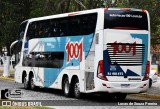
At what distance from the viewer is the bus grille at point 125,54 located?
18.7 metres

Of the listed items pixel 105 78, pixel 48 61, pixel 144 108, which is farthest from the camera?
pixel 48 61

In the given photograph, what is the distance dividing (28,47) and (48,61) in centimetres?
299

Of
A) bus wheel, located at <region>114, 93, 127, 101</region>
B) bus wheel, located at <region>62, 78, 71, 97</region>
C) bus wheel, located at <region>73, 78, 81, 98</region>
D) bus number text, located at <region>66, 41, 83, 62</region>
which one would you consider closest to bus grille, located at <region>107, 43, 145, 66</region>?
bus number text, located at <region>66, 41, 83, 62</region>

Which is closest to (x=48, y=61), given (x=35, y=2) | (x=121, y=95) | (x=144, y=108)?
(x=121, y=95)

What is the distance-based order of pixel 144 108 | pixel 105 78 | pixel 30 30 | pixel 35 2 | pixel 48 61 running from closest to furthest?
pixel 144 108, pixel 105 78, pixel 48 61, pixel 30 30, pixel 35 2

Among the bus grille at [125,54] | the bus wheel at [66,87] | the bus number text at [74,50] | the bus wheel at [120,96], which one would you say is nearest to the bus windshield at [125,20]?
the bus grille at [125,54]

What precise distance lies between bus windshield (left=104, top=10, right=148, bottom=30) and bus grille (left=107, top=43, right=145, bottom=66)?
701mm

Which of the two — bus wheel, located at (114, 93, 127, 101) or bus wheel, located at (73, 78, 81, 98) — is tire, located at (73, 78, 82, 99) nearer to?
bus wheel, located at (73, 78, 81, 98)

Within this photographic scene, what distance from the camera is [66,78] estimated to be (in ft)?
70.3

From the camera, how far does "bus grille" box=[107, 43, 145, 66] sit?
18.7 m

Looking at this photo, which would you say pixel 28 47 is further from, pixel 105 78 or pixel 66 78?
pixel 105 78

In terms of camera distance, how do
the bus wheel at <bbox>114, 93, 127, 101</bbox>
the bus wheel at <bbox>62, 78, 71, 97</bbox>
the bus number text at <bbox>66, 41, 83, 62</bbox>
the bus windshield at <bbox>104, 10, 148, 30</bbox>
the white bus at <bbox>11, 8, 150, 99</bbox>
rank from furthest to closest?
the bus wheel at <bbox>62, 78, 71, 97</bbox> < the bus wheel at <bbox>114, 93, 127, 101</bbox> < the bus number text at <bbox>66, 41, 83, 62</bbox> < the bus windshield at <bbox>104, 10, 148, 30</bbox> < the white bus at <bbox>11, 8, 150, 99</bbox>

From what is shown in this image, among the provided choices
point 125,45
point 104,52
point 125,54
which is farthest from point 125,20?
point 104,52

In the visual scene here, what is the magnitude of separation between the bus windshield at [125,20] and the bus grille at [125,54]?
701 mm
